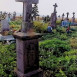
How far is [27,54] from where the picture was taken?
13.7 feet

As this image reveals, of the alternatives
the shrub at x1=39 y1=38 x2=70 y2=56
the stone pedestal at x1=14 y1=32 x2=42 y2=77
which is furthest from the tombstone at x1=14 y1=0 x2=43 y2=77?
the shrub at x1=39 y1=38 x2=70 y2=56

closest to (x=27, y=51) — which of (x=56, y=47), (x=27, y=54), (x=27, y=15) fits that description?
(x=27, y=54)

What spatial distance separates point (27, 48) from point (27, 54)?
0.17 meters

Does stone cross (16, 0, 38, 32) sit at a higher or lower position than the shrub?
higher

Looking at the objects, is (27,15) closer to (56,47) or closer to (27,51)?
(27,51)

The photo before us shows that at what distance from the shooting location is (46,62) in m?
5.31

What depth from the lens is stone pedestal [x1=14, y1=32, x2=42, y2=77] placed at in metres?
4.04

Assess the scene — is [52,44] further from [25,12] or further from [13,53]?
[25,12]

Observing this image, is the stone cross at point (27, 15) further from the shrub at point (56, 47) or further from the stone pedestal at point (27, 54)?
the shrub at point (56, 47)

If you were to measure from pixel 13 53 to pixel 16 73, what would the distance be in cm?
179

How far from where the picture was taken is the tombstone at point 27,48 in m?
4.02

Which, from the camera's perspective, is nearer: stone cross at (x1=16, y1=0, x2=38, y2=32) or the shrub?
stone cross at (x1=16, y1=0, x2=38, y2=32)

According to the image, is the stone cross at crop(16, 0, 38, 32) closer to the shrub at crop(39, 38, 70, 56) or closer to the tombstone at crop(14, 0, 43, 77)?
the tombstone at crop(14, 0, 43, 77)

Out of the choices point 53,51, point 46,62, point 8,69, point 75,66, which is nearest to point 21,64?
point 8,69
